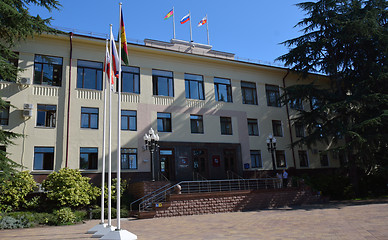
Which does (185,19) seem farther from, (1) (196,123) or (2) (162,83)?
(1) (196,123)

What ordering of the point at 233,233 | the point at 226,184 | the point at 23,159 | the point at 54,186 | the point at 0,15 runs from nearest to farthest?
1. the point at 233,233
2. the point at 0,15
3. the point at 54,186
4. the point at 23,159
5. the point at 226,184

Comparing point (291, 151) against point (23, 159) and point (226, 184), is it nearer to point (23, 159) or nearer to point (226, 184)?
point (226, 184)

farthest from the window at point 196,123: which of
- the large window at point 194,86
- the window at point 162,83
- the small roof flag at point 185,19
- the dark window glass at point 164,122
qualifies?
the small roof flag at point 185,19

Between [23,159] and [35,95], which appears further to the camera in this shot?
[35,95]

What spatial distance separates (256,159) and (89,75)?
15698mm

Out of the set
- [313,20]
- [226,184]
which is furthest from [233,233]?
[313,20]

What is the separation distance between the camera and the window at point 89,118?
73.5ft

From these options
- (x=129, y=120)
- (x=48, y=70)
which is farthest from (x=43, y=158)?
(x=129, y=120)

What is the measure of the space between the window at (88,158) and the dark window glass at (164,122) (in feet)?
17.3

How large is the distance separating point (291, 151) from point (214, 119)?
8507 millimetres

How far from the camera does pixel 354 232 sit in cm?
996

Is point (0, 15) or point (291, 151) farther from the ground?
point (0, 15)

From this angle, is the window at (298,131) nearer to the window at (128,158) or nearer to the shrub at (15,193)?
the window at (128,158)

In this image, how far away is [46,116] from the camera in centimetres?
2144
